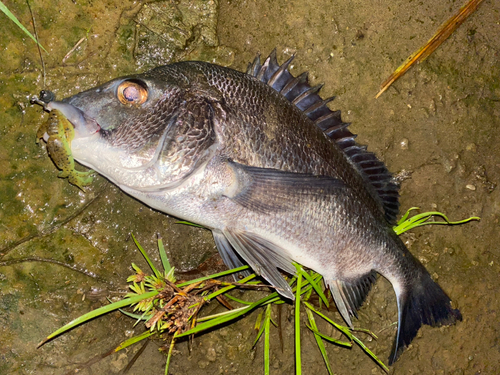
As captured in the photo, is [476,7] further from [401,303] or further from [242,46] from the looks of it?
[401,303]

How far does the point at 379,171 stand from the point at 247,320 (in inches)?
61.8

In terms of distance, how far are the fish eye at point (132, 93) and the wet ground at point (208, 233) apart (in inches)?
26.2

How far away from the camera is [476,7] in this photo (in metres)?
3.51

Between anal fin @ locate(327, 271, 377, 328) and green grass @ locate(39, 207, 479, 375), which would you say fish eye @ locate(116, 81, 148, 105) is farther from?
anal fin @ locate(327, 271, 377, 328)

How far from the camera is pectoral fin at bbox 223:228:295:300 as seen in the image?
262 cm

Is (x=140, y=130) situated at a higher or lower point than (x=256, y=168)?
lower

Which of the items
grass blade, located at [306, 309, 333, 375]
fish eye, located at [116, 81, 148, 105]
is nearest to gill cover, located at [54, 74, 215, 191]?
fish eye, located at [116, 81, 148, 105]

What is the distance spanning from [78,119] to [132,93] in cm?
34

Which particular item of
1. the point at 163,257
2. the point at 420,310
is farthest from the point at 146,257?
the point at 420,310

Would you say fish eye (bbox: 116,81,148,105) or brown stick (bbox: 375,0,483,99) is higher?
brown stick (bbox: 375,0,483,99)

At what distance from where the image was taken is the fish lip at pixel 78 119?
2211mm

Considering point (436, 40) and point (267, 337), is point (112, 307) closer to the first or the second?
point (267, 337)

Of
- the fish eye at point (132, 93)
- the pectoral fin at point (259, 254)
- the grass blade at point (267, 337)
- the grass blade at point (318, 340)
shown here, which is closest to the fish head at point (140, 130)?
the fish eye at point (132, 93)

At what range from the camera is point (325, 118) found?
2865mm
